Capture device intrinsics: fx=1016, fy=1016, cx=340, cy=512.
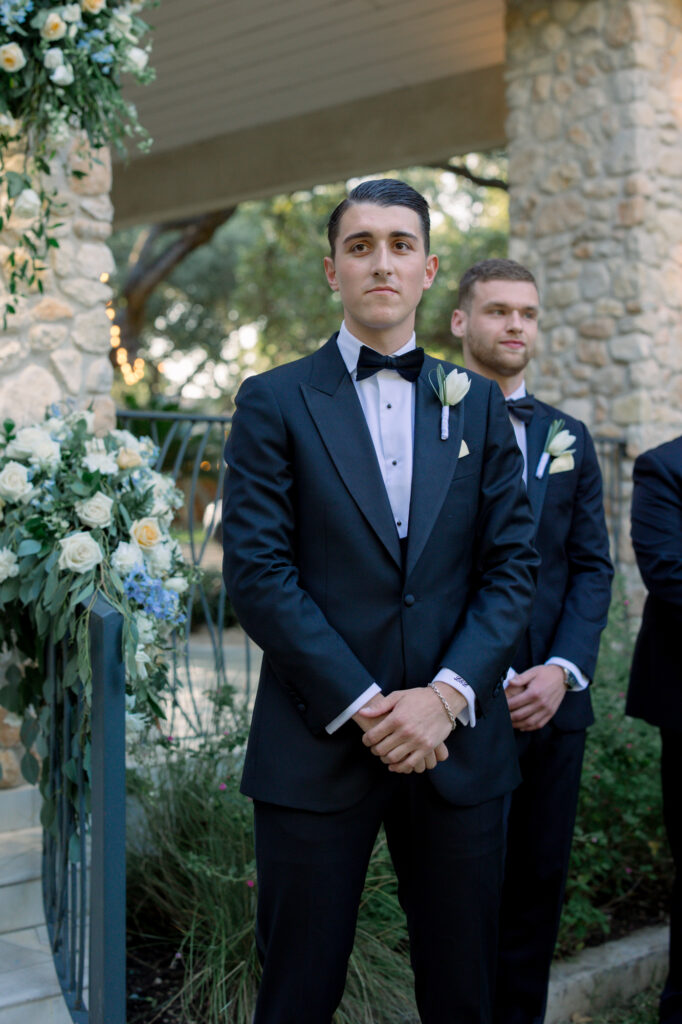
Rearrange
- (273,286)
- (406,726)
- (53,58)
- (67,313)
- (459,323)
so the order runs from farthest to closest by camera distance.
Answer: (273,286)
(67,313)
(53,58)
(459,323)
(406,726)

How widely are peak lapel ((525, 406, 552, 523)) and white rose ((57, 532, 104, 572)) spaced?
1092 millimetres

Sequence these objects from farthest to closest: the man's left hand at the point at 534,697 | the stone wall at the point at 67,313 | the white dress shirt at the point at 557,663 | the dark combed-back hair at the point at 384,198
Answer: the stone wall at the point at 67,313, the white dress shirt at the point at 557,663, the man's left hand at the point at 534,697, the dark combed-back hair at the point at 384,198

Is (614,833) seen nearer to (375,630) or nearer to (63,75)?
(375,630)

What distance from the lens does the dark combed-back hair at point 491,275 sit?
272cm

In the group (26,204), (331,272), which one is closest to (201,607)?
(26,204)

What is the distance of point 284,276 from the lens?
1564cm

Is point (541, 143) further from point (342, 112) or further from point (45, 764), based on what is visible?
point (45, 764)

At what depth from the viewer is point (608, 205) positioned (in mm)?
5293

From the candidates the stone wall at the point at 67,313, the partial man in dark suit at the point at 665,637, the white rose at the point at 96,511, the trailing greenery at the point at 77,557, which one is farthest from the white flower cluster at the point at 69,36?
the partial man in dark suit at the point at 665,637

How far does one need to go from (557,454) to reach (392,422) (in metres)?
0.82

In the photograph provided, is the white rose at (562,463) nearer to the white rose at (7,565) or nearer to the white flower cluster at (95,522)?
the white flower cluster at (95,522)

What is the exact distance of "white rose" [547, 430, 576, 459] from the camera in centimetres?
264

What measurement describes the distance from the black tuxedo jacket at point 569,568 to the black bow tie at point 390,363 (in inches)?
29.3

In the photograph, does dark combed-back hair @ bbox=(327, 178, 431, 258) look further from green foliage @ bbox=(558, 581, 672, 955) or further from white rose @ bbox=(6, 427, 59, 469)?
green foliage @ bbox=(558, 581, 672, 955)
